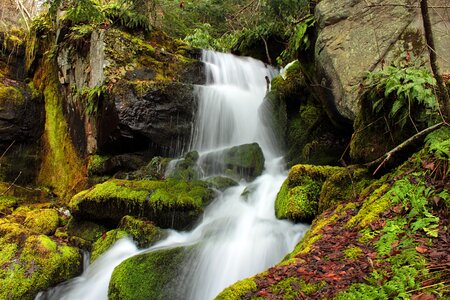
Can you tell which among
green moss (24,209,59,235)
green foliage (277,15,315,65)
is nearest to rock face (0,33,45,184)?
green moss (24,209,59,235)

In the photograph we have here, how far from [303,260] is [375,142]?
2.51 meters

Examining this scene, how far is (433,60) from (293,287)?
8.79 feet

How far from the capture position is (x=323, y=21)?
660 centimetres

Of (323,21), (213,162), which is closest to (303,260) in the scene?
(323,21)

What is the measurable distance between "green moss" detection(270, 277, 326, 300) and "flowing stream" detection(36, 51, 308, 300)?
2.06 metres

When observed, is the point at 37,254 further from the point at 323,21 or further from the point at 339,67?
the point at 323,21

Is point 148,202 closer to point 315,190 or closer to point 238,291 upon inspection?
point 315,190

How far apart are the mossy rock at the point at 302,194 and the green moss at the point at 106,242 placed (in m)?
2.95

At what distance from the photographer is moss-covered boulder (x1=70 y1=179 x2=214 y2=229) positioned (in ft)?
21.9

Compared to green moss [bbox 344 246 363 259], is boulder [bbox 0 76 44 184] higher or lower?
higher

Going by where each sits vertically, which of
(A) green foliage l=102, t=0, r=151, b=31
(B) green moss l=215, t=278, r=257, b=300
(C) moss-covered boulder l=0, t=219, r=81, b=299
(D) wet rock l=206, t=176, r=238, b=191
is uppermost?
(A) green foliage l=102, t=0, r=151, b=31

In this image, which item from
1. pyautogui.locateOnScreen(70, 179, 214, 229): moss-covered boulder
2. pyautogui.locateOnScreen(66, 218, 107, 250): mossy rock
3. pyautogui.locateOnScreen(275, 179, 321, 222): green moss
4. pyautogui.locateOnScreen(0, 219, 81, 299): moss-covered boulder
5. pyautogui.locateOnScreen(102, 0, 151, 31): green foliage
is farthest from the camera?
pyautogui.locateOnScreen(102, 0, 151, 31): green foliage

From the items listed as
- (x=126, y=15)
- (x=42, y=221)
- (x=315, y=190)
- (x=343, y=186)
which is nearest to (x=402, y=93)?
(x=343, y=186)

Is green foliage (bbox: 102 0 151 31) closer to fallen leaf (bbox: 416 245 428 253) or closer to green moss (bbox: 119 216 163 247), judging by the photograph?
green moss (bbox: 119 216 163 247)
